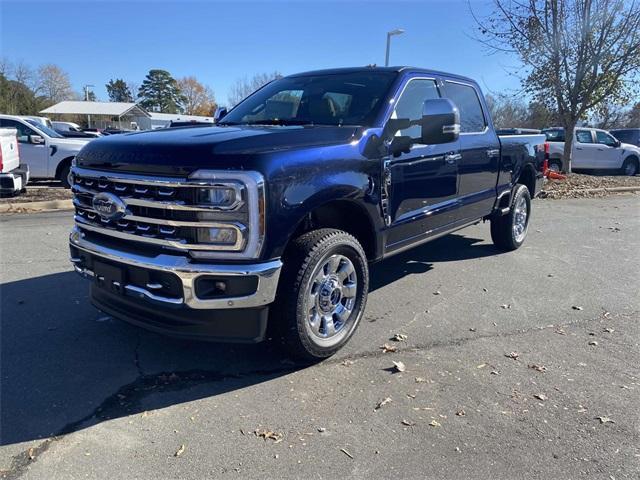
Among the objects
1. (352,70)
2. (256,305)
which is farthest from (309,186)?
(352,70)

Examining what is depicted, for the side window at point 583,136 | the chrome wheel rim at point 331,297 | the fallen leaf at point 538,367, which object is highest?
the side window at point 583,136

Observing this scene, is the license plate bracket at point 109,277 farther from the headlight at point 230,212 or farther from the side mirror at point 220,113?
the side mirror at point 220,113

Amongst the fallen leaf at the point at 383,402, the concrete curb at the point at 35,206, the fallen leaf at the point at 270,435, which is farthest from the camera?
the concrete curb at the point at 35,206

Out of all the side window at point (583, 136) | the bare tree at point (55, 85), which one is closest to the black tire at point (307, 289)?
the side window at point (583, 136)

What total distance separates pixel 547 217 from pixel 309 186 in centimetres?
792

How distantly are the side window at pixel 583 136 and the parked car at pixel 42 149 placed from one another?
16.1 meters

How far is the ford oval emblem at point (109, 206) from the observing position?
3.12 metres

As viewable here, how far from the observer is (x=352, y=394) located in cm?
311

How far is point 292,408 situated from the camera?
295cm

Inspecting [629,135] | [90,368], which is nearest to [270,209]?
[90,368]

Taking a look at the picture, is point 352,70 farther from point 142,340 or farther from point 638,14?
point 638,14

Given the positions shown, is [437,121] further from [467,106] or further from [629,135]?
[629,135]

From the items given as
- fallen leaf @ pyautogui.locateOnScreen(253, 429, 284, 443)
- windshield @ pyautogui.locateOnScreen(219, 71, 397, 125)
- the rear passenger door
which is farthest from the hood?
the rear passenger door

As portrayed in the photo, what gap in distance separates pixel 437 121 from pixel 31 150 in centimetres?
1048
